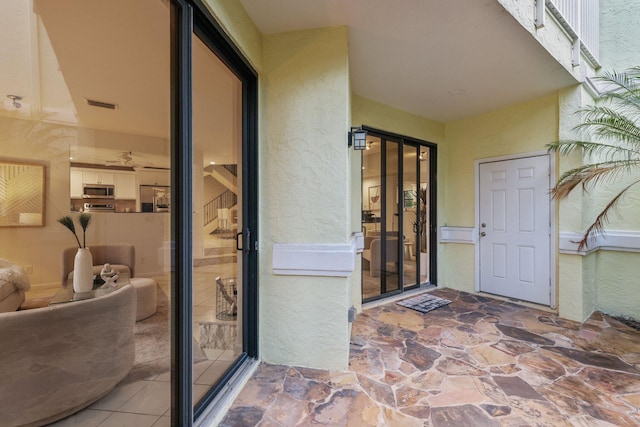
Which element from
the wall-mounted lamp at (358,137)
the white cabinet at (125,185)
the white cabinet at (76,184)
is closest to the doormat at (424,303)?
the wall-mounted lamp at (358,137)

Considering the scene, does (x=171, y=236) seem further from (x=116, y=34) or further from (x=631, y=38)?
(x=631, y=38)

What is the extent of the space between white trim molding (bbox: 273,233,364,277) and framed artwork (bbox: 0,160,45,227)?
132 cm

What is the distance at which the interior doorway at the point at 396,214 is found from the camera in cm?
365

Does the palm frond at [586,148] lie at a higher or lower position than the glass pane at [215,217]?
higher

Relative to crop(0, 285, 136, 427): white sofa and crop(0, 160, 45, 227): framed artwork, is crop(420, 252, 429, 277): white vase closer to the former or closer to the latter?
crop(0, 285, 136, 427): white sofa

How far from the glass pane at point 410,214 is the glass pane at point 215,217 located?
2.65m

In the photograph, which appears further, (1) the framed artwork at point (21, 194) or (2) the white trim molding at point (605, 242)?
(2) the white trim molding at point (605, 242)

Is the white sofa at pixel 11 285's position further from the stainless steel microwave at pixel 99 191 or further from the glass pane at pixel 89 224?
the stainless steel microwave at pixel 99 191

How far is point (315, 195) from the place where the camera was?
2059mm

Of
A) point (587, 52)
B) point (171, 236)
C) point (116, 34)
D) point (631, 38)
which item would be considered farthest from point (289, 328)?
point (631, 38)

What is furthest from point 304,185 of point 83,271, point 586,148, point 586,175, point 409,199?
point 586,148

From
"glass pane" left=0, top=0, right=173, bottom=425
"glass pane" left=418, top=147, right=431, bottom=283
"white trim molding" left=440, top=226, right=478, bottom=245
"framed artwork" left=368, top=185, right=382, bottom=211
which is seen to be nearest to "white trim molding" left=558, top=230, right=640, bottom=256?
"white trim molding" left=440, top=226, right=478, bottom=245

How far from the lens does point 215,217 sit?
1.89 m

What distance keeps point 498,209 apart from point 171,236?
3.98 m
